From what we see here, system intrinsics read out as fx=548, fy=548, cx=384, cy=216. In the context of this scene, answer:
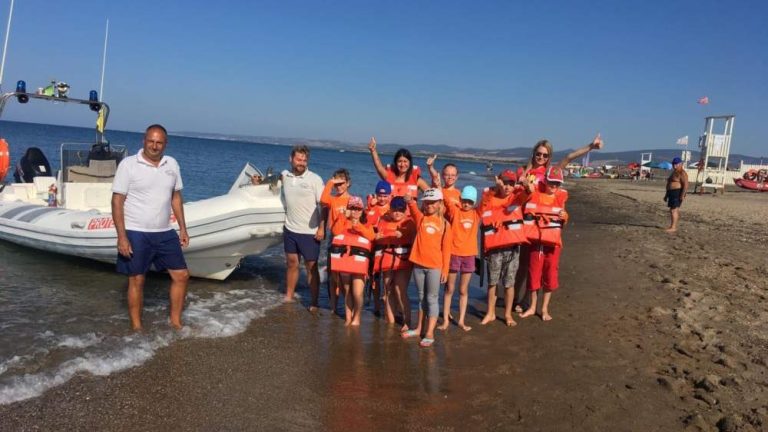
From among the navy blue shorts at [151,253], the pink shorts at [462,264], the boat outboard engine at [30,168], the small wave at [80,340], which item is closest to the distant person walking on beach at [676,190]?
the pink shorts at [462,264]

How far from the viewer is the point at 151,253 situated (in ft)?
14.9

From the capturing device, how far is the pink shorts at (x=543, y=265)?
17.3 ft

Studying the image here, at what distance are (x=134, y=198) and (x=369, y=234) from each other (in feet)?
6.55

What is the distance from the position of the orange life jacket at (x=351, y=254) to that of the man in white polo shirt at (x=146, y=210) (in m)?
1.36

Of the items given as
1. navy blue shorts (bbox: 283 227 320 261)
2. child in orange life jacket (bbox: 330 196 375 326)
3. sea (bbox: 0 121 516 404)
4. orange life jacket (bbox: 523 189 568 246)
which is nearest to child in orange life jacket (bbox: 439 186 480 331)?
orange life jacket (bbox: 523 189 568 246)

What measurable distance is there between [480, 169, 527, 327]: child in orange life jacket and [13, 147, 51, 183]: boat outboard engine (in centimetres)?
838

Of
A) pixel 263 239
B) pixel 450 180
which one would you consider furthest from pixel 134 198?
pixel 450 180

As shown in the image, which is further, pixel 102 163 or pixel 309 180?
pixel 102 163

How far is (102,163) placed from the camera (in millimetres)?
8836

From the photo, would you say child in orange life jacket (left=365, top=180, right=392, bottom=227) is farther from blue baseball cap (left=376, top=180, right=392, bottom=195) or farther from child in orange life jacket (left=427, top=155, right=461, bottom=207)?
child in orange life jacket (left=427, top=155, right=461, bottom=207)

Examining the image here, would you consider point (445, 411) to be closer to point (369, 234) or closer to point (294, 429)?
point (294, 429)

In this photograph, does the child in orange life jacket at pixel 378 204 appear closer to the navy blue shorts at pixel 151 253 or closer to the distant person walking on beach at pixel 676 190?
the navy blue shorts at pixel 151 253

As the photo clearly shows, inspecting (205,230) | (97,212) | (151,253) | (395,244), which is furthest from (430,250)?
(97,212)

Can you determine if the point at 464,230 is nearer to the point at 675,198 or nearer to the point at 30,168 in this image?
the point at 675,198
